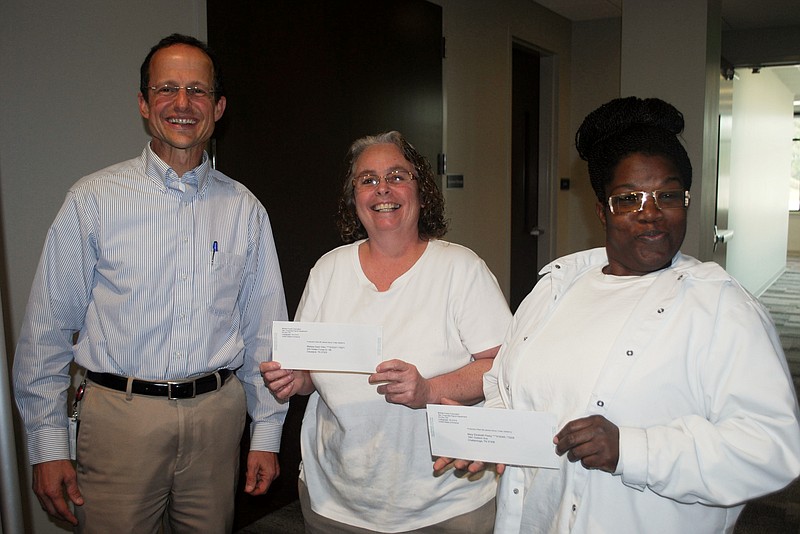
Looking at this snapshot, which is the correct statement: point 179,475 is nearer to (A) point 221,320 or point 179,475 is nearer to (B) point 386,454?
(A) point 221,320

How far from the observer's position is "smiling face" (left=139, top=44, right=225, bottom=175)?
6.21 ft

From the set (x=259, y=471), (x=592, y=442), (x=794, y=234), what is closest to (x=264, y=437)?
(x=259, y=471)

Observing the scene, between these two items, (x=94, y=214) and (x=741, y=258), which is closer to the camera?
(x=94, y=214)

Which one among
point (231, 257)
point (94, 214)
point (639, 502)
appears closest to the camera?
point (639, 502)

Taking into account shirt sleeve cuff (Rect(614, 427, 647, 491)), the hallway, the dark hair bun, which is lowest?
A: the hallway

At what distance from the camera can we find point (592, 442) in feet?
3.92

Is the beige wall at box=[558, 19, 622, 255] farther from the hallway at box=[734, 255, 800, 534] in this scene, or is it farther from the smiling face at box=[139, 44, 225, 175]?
the smiling face at box=[139, 44, 225, 175]

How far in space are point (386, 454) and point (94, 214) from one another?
3.33ft

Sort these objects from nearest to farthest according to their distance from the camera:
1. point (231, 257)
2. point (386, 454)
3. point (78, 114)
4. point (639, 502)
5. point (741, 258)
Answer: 1. point (639, 502)
2. point (386, 454)
3. point (231, 257)
4. point (78, 114)
5. point (741, 258)

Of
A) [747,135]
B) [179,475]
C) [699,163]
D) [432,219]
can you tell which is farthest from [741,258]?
[179,475]

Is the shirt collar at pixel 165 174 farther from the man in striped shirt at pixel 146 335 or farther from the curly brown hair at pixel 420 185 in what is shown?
the curly brown hair at pixel 420 185

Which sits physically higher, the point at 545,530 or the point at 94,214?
the point at 94,214

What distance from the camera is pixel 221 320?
1.95 metres

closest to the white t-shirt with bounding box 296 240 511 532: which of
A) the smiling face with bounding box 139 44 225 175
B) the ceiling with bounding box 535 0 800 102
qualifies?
the smiling face with bounding box 139 44 225 175
